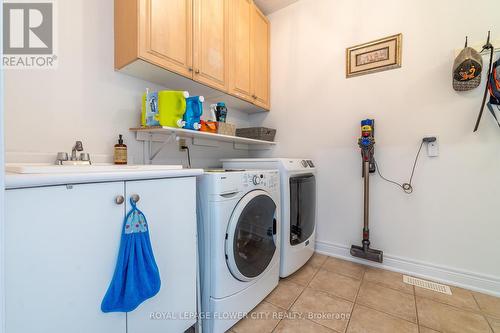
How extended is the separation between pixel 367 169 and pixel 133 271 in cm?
185

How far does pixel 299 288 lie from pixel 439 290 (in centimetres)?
102

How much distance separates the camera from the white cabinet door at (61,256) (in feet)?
1.85

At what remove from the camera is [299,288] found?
1561 mm

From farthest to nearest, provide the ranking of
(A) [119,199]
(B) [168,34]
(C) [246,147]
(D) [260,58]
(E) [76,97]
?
→ (C) [246,147] → (D) [260,58] → (B) [168,34] → (E) [76,97] → (A) [119,199]

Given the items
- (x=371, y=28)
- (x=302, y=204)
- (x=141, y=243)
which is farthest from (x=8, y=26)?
(x=371, y=28)

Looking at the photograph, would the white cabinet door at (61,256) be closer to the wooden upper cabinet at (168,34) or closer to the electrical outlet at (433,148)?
the wooden upper cabinet at (168,34)

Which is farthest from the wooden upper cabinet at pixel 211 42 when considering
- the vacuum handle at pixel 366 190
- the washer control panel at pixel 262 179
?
the vacuum handle at pixel 366 190

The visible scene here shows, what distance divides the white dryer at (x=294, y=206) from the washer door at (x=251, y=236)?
17 cm

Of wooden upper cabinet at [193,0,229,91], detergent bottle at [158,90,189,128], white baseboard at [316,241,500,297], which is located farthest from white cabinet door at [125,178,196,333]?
white baseboard at [316,241,500,297]

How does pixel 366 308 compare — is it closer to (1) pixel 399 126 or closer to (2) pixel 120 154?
(1) pixel 399 126

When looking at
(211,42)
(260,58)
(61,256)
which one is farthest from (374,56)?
(61,256)

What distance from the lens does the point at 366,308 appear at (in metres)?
1.33

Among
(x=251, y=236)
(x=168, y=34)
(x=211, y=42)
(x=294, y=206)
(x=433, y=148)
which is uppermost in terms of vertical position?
(x=211, y=42)

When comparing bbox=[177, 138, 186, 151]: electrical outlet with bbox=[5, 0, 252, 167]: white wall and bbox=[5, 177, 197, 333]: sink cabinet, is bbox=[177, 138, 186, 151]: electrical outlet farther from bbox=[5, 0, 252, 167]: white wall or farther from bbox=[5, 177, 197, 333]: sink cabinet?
bbox=[5, 177, 197, 333]: sink cabinet
